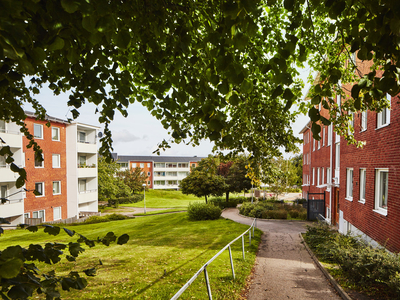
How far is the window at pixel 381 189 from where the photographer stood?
9.88 meters

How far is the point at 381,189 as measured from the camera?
1026 centimetres

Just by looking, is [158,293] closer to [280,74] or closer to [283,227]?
[280,74]

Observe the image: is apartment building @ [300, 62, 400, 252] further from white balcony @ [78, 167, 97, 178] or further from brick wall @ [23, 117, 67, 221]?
white balcony @ [78, 167, 97, 178]

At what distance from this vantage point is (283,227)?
20.0m

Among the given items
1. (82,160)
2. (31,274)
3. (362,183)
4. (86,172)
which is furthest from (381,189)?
(82,160)

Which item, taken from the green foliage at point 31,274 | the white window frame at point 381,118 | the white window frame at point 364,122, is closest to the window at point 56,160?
the white window frame at point 364,122

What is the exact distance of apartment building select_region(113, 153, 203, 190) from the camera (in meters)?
82.7

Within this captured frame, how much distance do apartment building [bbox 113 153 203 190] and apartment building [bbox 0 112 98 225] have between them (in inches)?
1874

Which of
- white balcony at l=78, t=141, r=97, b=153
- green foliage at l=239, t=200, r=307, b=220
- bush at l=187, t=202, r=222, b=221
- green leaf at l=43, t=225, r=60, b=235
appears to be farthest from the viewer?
white balcony at l=78, t=141, r=97, b=153

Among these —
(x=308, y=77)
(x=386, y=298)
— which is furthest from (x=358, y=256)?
(x=308, y=77)

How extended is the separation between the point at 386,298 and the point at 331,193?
1434 centimetres

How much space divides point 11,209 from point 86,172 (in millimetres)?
9785

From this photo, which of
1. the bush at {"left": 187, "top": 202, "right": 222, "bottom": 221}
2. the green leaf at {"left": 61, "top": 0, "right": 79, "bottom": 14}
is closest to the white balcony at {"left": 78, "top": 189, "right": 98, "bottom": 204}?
the bush at {"left": 187, "top": 202, "right": 222, "bottom": 221}

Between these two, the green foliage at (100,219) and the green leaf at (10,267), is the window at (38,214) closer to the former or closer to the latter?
the green foliage at (100,219)
